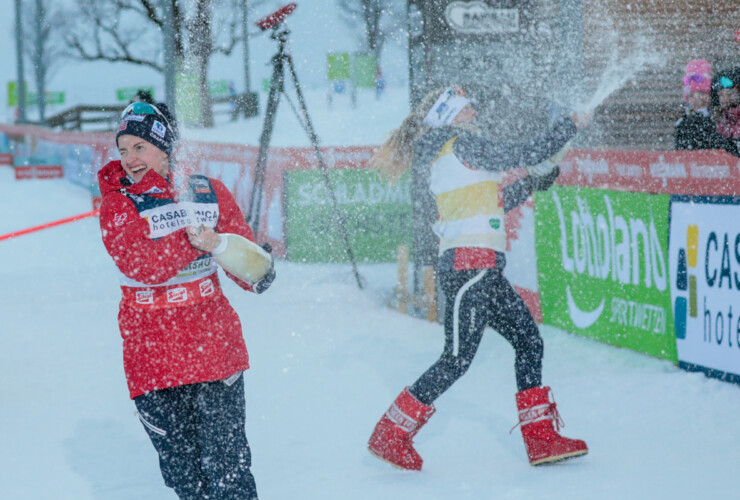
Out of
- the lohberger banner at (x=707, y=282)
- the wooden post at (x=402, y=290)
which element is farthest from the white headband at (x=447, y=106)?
the wooden post at (x=402, y=290)

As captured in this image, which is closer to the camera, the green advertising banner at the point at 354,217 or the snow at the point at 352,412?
the snow at the point at 352,412

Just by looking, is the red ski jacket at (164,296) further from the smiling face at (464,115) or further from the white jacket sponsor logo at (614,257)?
the white jacket sponsor logo at (614,257)

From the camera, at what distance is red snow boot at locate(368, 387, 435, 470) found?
4105 millimetres

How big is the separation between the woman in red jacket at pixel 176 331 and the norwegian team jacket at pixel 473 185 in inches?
56.5

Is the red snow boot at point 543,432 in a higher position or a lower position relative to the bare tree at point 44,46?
lower

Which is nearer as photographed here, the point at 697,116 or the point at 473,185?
the point at 473,185

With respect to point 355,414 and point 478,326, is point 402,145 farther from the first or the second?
point 355,414

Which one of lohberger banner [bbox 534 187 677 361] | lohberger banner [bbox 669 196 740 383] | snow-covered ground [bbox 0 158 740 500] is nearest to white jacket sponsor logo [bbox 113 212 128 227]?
snow-covered ground [bbox 0 158 740 500]

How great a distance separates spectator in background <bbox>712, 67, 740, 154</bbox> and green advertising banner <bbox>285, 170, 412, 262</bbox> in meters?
5.17

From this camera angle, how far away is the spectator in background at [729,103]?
648 centimetres

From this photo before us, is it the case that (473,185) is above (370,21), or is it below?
below

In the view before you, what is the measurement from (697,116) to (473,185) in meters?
3.58

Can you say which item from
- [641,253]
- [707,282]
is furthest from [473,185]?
[641,253]

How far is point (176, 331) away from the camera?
9.21ft
